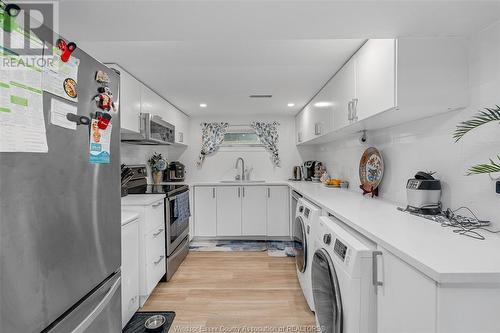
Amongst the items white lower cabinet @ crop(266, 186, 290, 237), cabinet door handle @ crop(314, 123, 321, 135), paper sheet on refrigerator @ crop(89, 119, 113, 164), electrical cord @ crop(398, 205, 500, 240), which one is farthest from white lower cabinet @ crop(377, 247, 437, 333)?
white lower cabinet @ crop(266, 186, 290, 237)

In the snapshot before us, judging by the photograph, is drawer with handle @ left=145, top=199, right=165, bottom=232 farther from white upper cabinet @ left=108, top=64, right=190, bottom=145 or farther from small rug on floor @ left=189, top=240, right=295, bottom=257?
small rug on floor @ left=189, top=240, right=295, bottom=257

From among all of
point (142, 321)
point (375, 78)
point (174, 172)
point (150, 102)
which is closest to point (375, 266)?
point (375, 78)

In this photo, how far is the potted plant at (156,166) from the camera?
3.59m

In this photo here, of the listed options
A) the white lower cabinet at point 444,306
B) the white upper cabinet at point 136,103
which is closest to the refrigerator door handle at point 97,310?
the white lower cabinet at point 444,306

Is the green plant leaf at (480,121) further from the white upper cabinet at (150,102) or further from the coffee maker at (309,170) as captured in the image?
the coffee maker at (309,170)

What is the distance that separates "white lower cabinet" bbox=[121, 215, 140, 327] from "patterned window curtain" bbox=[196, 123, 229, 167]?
8.18 ft

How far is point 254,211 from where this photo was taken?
398 cm

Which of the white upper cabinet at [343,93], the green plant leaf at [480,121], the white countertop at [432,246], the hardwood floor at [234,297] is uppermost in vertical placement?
the white upper cabinet at [343,93]

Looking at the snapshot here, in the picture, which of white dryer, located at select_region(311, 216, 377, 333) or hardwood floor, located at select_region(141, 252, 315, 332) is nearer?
white dryer, located at select_region(311, 216, 377, 333)

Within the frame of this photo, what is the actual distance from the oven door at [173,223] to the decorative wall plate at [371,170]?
2.03m

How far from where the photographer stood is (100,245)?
1.08 m

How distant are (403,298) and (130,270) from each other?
74.6 inches

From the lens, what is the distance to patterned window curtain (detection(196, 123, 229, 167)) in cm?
451

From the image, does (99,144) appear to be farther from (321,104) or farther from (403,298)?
(321,104)
